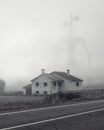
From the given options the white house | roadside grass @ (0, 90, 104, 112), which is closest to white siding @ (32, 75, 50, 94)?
the white house

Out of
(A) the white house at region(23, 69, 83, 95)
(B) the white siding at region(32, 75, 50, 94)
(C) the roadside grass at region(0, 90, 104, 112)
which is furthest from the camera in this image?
(B) the white siding at region(32, 75, 50, 94)

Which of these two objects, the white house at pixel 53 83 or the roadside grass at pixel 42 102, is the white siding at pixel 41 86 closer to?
the white house at pixel 53 83

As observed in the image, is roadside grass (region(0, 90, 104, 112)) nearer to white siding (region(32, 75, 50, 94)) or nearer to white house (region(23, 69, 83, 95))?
white house (region(23, 69, 83, 95))

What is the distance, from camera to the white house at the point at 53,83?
7038cm

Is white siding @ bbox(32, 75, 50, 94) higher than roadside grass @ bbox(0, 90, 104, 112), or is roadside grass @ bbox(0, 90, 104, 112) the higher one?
white siding @ bbox(32, 75, 50, 94)

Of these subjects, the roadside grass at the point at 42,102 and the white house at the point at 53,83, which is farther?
the white house at the point at 53,83

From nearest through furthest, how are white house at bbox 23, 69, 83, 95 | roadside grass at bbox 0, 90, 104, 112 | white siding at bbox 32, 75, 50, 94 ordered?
roadside grass at bbox 0, 90, 104, 112 < white house at bbox 23, 69, 83, 95 < white siding at bbox 32, 75, 50, 94

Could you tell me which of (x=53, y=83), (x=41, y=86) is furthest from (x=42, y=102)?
(x=41, y=86)

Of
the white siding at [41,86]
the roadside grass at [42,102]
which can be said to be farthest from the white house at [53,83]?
the roadside grass at [42,102]

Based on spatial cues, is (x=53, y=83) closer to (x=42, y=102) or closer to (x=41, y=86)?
A: (x=41, y=86)

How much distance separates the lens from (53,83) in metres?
70.6

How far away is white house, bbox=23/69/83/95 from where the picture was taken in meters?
70.4

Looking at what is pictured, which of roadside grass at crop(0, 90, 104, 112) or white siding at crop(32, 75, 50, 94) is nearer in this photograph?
roadside grass at crop(0, 90, 104, 112)

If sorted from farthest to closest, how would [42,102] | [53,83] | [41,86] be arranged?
[41,86] → [53,83] → [42,102]
